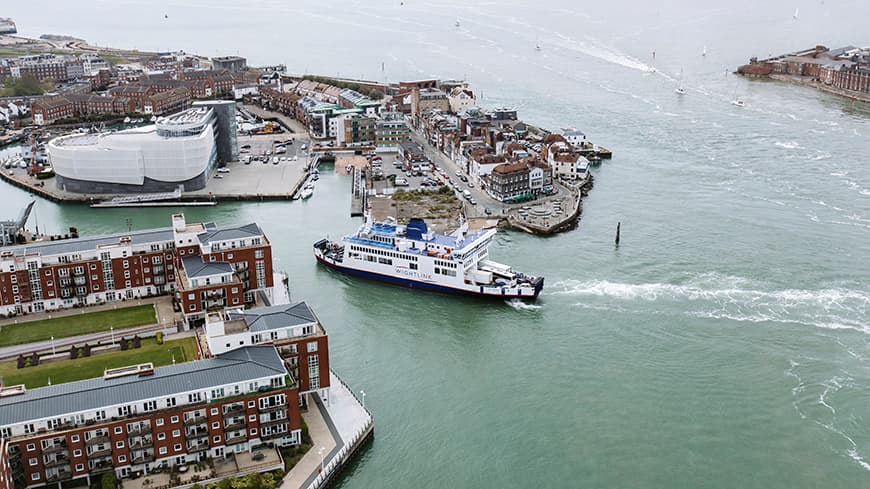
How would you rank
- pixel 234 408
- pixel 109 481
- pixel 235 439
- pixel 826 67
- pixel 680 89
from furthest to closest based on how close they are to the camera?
pixel 826 67
pixel 680 89
pixel 235 439
pixel 234 408
pixel 109 481

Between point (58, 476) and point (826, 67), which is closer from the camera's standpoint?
point (58, 476)

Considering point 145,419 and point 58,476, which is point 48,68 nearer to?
point 58,476

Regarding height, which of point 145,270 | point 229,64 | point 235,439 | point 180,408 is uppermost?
point 229,64

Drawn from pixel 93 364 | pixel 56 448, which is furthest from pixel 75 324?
pixel 56 448

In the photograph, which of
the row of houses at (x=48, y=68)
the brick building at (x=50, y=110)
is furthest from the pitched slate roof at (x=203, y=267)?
the row of houses at (x=48, y=68)

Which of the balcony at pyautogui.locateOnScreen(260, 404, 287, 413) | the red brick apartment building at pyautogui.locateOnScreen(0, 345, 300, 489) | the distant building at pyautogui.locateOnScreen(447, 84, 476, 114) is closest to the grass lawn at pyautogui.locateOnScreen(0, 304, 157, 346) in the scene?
the red brick apartment building at pyautogui.locateOnScreen(0, 345, 300, 489)

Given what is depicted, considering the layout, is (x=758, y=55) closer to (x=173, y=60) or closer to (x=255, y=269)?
(x=173, y=60)

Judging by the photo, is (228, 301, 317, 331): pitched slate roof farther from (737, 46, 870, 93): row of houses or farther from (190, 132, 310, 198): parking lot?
(737, 46, 870, 93): row of houses
